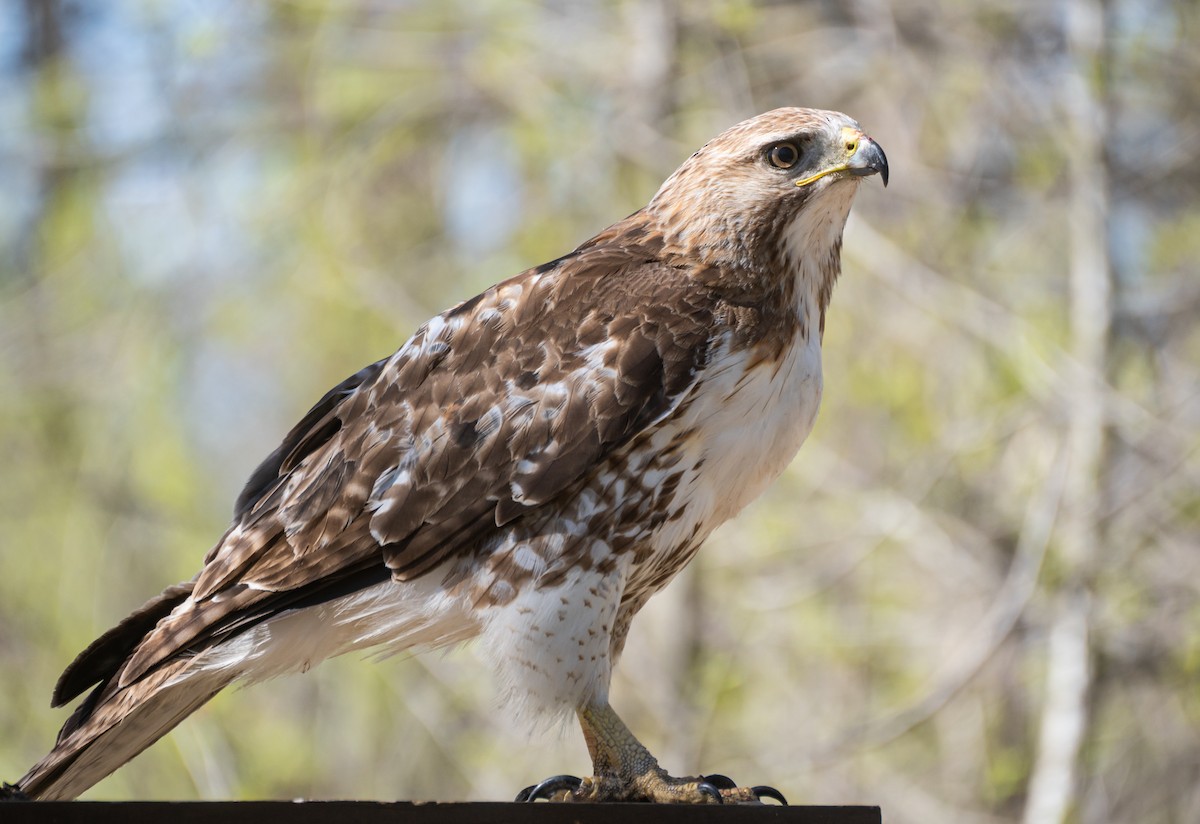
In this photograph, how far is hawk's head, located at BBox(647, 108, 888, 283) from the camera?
9.95 feet

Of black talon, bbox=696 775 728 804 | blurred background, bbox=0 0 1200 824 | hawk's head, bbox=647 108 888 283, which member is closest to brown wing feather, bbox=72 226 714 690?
hawk's head, bbox=647 108 888 283

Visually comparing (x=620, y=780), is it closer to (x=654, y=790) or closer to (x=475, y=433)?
(x=654, y=790)

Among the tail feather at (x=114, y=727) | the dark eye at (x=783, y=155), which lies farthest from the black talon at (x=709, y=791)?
the dark eye at (x=783, y=155)

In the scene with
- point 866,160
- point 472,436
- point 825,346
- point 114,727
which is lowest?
point 825,346

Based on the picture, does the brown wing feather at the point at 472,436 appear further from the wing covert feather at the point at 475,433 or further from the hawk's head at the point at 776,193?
the hawk's head at the point at 776,193

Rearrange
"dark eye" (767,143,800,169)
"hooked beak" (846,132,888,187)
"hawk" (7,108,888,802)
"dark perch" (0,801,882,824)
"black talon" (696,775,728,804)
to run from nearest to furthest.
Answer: "dark perch" (0,801,882,824)
"black talon" (696,775,728,804)
"hawk" (7,108,888,802)
"hooked beak" (846,132,888,187)
"dark eye" (767,143,800,169)

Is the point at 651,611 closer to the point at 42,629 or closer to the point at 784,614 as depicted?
the point at 784,614

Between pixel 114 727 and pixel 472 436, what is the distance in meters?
0.92

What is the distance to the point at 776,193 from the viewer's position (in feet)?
10.1

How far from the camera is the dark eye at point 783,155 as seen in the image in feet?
10.1

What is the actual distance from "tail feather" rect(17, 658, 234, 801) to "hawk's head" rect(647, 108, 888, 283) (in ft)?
4.60

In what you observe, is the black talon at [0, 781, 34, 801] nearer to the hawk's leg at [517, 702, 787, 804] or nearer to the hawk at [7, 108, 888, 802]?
the hawk at [7, 108, 888, 802]

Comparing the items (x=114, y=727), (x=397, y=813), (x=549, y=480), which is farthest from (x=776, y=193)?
(x=114, y=727)

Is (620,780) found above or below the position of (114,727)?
below
